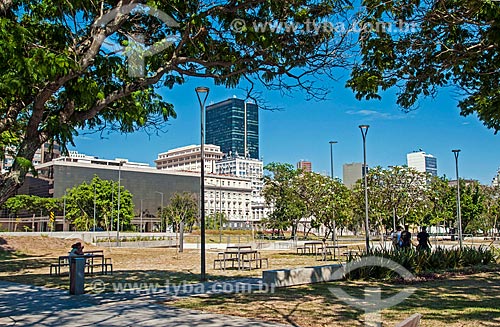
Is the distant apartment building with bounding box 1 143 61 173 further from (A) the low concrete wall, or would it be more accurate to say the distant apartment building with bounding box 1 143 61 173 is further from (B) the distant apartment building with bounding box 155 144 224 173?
(B) the distant apartment building with bounding box 155 144 224 173

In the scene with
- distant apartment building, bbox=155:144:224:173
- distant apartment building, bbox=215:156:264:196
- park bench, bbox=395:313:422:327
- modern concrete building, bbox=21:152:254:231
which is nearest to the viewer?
park bench, bbox=395:313:422:327

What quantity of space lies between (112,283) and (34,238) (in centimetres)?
2632

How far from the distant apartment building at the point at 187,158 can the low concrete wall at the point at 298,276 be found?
5574 inches

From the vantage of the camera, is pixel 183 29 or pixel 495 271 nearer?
pixel 183 29

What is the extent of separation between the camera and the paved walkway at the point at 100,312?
8820 mm

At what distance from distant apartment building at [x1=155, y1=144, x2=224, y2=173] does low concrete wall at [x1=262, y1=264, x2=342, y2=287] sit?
14157 centimetres

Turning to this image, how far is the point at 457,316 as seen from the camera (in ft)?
30.5

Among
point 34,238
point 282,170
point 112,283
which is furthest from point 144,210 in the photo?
point 112,283

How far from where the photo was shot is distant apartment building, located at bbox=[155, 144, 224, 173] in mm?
162875

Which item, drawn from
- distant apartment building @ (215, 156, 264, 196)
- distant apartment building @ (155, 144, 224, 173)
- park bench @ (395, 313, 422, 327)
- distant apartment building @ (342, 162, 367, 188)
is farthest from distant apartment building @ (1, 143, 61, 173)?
distant apartment building @ (215, 156, 264, 196)

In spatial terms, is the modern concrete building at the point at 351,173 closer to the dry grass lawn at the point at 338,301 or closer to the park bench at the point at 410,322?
the dry grass lawn at the point at 338,301

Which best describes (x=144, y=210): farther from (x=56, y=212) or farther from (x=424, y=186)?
(x=424, y=186)

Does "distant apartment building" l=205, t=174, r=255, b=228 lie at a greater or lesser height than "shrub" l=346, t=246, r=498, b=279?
greater

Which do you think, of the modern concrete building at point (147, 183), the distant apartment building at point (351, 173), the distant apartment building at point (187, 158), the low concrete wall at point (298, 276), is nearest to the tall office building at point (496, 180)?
the distant apartment building at point (351, 173)
